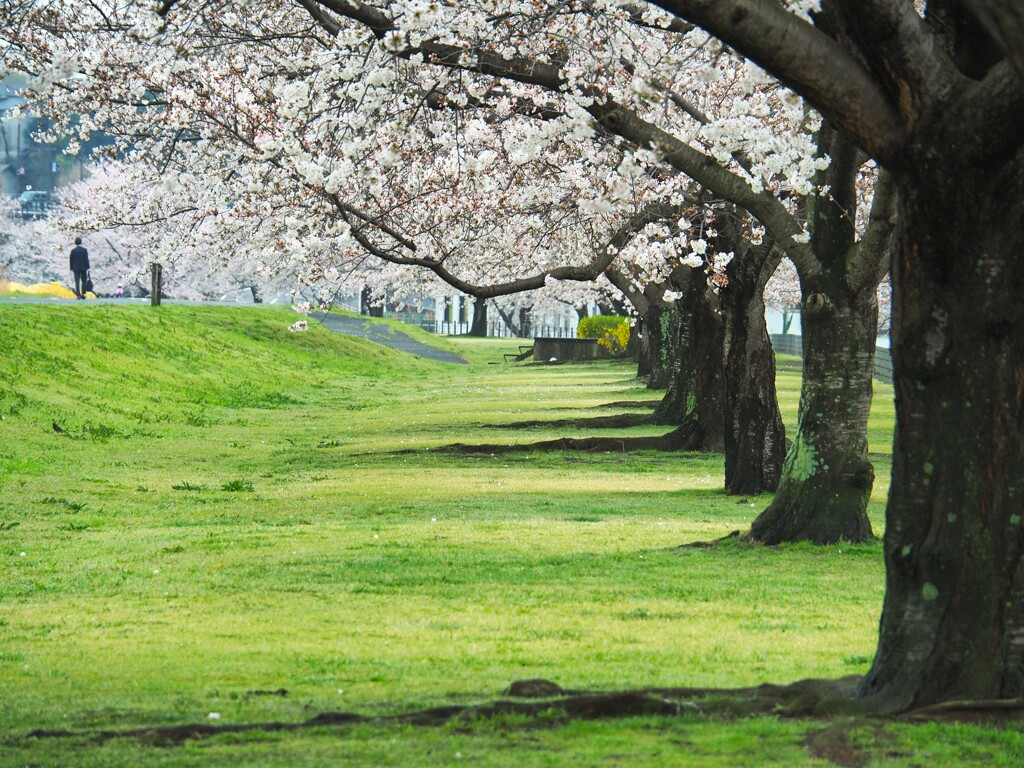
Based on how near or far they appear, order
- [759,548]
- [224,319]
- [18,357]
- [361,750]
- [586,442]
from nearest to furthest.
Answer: [361,750] → [759,548] → [586,442] → [18,357] → [224,319]

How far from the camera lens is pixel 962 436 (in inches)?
270

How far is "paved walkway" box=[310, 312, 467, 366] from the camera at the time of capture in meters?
68.6

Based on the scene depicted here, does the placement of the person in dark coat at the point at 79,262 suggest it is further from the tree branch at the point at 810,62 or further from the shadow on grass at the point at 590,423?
the tree branch at the point at 810,62

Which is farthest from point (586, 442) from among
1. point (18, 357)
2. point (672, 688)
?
point (672, 688)

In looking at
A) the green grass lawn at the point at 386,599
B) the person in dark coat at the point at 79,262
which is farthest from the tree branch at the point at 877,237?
the person in dark coat at the point at 79,262

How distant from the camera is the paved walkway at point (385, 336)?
225 feet

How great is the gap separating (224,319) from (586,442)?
26983mm

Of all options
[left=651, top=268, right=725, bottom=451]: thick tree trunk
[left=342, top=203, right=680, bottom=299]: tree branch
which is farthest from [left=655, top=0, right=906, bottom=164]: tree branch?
[left=651, top=268, right=725, bottom=451]: thick tree trunk

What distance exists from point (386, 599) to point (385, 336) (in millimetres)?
63857

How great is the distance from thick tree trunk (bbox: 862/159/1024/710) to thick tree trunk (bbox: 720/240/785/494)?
37.4ft

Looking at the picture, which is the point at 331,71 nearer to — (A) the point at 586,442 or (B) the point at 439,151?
(B) the point at 439,151

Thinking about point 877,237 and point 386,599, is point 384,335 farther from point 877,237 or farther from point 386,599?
point 386,599

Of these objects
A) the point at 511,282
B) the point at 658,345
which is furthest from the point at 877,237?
the point at 658,345

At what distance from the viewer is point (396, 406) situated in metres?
39.1
